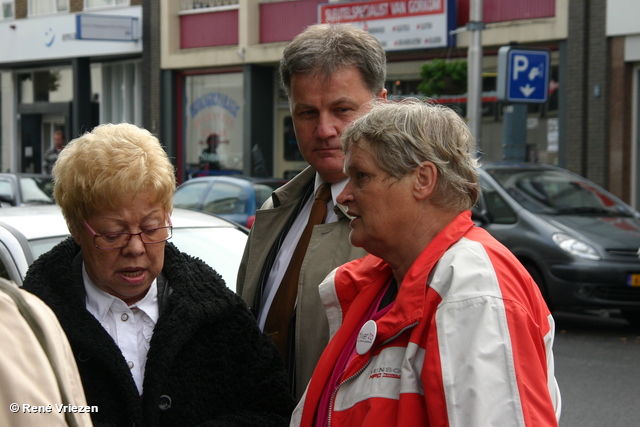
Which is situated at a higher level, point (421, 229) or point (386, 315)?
point (421, 229)

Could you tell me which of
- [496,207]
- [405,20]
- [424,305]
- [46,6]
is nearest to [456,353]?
[424,305]

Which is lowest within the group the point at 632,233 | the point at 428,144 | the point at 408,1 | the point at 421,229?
the point at 632,233

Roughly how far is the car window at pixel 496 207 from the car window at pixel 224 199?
3.10 metres

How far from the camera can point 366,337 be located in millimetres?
1952

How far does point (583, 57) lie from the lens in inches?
595

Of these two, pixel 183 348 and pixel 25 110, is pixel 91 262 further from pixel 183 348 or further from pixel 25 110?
pixel 25 110

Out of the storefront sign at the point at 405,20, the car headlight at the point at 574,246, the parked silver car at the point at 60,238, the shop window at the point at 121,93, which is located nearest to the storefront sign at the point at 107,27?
the shop window at the point at 121,93

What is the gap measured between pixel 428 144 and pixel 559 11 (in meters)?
14.4

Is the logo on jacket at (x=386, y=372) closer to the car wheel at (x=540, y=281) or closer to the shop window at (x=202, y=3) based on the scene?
the car wheel at (x=540, y=281)

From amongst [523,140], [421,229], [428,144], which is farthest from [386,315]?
[523,140]

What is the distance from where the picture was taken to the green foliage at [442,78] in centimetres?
1652

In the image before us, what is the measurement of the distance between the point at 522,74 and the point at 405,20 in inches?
256

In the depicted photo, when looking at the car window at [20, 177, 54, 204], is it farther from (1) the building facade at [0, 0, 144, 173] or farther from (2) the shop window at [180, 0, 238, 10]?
(2) the shop window at [180, 0, 238, 10]

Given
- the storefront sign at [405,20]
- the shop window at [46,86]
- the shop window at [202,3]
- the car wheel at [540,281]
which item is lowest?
the car wheel at [540,281]
